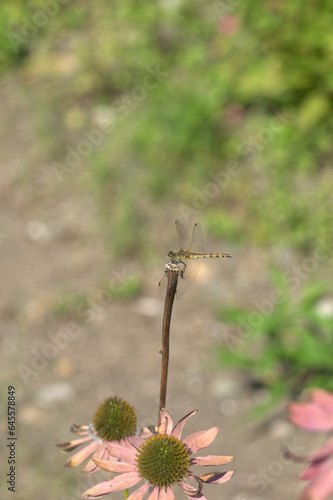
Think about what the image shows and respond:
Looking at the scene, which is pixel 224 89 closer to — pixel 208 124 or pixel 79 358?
pixel 208 124

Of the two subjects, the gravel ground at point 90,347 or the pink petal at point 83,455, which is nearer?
the pink petal at point 83,455

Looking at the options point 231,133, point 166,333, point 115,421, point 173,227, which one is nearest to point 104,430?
point 115,421

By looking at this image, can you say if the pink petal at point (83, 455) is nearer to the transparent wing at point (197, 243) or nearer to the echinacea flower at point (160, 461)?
the echinacea flower at point (160, 461)

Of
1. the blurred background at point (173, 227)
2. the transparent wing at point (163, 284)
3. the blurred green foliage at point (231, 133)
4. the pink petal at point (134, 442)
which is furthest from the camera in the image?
the blurred green foliage at point (231, 133)

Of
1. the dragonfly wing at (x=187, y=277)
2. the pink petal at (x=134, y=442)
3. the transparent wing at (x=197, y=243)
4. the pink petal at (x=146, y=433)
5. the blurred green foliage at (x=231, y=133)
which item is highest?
the blurred green foliage at (x=231, y=133)

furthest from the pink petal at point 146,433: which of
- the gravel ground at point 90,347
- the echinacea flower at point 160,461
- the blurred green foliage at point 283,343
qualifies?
the blurred green foliage at point 283,343

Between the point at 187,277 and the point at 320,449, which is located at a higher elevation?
the point at 187,277

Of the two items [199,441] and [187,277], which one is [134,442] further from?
[187,277]

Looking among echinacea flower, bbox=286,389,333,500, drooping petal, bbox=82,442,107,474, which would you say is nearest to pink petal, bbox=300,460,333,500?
echinacea flower, bbox=286,389,333,500
